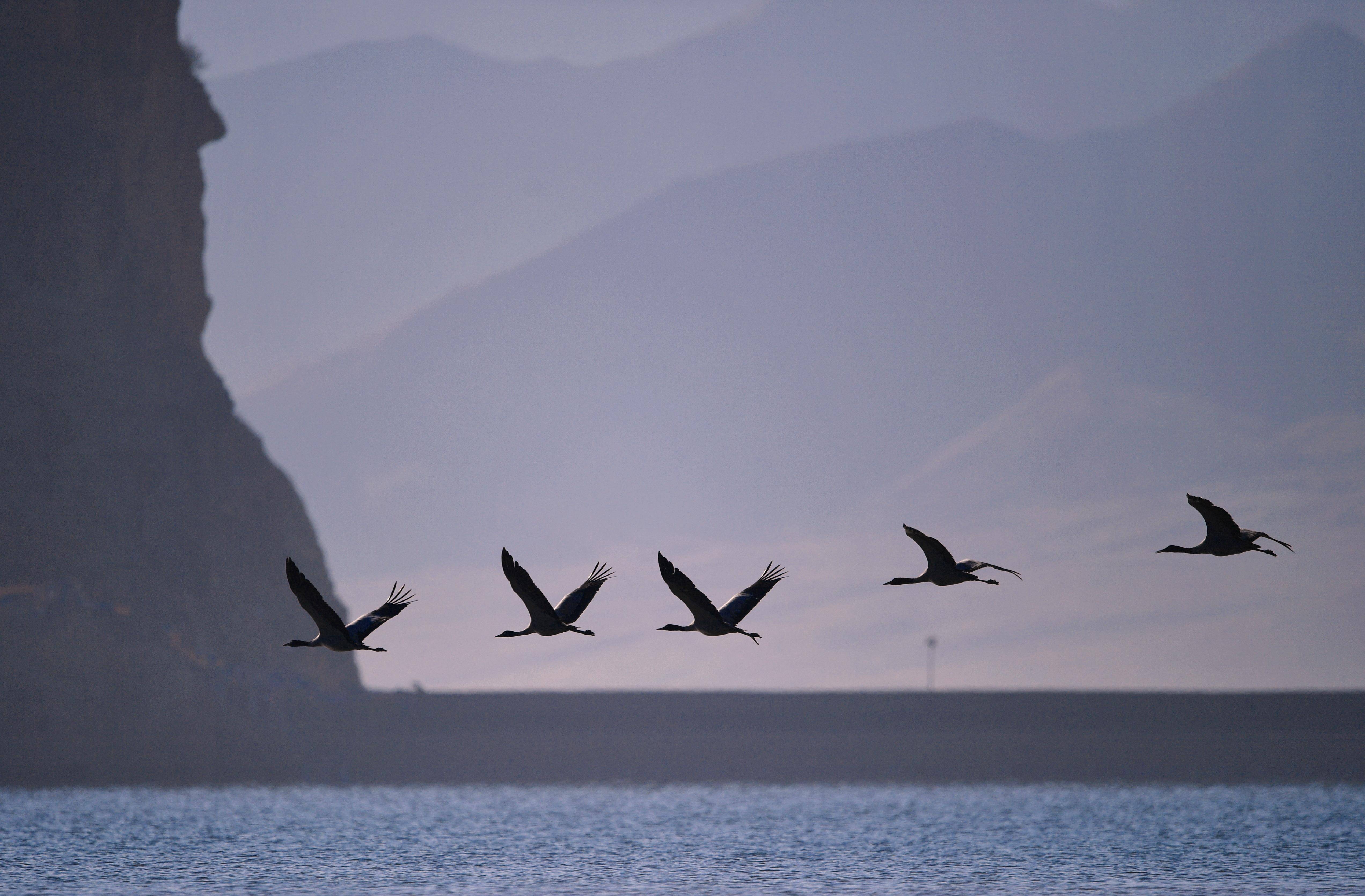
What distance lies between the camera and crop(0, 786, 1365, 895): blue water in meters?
46.1

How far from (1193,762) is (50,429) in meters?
64.0

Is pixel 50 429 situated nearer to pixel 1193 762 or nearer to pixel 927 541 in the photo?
pixel 927 541

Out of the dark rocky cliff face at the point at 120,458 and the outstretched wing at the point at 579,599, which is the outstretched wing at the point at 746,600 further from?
the dark rocky cliff face at the point at 120,458

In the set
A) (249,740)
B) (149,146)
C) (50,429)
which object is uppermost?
(149,146)

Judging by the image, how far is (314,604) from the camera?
24.1 m

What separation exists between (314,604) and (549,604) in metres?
3.50

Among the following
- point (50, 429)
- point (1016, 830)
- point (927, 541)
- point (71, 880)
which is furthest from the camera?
point (50, 429)

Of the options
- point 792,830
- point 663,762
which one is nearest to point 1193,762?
point 663,762

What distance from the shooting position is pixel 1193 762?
10069cm

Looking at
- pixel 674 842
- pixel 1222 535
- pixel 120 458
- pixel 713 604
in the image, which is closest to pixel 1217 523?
pixel 1222 535

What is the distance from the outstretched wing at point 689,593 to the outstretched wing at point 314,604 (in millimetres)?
4506

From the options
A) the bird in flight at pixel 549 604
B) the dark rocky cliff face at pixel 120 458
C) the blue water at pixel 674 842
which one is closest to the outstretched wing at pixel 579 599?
the bird in flight at pixel 549 604

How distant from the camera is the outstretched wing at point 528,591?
2469cm

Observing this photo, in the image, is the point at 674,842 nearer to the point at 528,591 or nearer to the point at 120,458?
the point at 120,458
